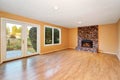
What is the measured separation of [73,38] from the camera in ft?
27.2

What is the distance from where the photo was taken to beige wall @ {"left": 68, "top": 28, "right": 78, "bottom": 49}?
26.6ft

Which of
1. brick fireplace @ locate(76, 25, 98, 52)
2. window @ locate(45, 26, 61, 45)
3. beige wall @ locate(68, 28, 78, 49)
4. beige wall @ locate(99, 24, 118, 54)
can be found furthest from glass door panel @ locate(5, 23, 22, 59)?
beige wall @ locate(99, 24, 118, 54)

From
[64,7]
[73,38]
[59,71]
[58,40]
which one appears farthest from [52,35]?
[59,71]

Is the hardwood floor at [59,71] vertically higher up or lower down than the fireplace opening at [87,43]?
lower down

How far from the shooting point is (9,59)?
394 cm

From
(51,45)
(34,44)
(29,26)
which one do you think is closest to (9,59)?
(34,44)

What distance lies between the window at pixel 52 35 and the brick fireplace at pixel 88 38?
81.2 inches

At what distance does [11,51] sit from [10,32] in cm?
99

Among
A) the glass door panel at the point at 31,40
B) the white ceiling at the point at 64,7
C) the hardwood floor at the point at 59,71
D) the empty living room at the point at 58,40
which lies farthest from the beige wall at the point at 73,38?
the hardwood floor at the point at 59,71

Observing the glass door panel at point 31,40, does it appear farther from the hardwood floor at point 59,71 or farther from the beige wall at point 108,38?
the beige wall at point 108,38

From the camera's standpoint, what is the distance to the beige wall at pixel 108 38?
585 cm

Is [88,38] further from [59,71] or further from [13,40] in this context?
[13,40]

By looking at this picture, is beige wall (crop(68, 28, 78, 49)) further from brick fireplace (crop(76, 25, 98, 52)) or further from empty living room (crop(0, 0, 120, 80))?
brick fireplace (crop(76, 25, 98, 52))

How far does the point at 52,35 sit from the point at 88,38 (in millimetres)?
3306
